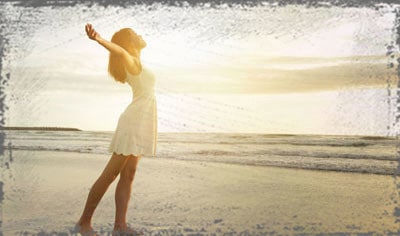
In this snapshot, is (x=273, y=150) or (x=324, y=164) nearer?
(x=324, y=164)

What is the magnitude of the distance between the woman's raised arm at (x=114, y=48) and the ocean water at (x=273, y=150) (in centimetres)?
386

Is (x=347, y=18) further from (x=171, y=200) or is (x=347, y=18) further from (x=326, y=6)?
(x=171, y=200)

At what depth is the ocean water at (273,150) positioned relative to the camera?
7.52 meters

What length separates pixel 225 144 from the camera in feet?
30.8

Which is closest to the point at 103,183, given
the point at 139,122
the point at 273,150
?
the point at 139,122

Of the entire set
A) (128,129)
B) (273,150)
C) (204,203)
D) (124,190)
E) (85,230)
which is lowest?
(273,150)

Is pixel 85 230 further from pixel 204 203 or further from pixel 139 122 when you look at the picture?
pixel 204 203

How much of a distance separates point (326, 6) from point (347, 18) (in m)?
0.23

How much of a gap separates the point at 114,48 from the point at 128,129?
0.52m

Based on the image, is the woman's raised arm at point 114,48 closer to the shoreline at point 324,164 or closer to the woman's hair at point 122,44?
the woman's hair at point 122,44

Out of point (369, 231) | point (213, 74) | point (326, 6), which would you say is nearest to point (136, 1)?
point (213, 74)

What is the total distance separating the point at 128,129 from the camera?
3.19 meters

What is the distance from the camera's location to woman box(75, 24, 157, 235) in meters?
3.18

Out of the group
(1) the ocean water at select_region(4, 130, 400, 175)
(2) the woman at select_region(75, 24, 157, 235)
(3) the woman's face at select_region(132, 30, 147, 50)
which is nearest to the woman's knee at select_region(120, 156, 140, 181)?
(2) the woman at select_region(75, 24, 157, 235)
